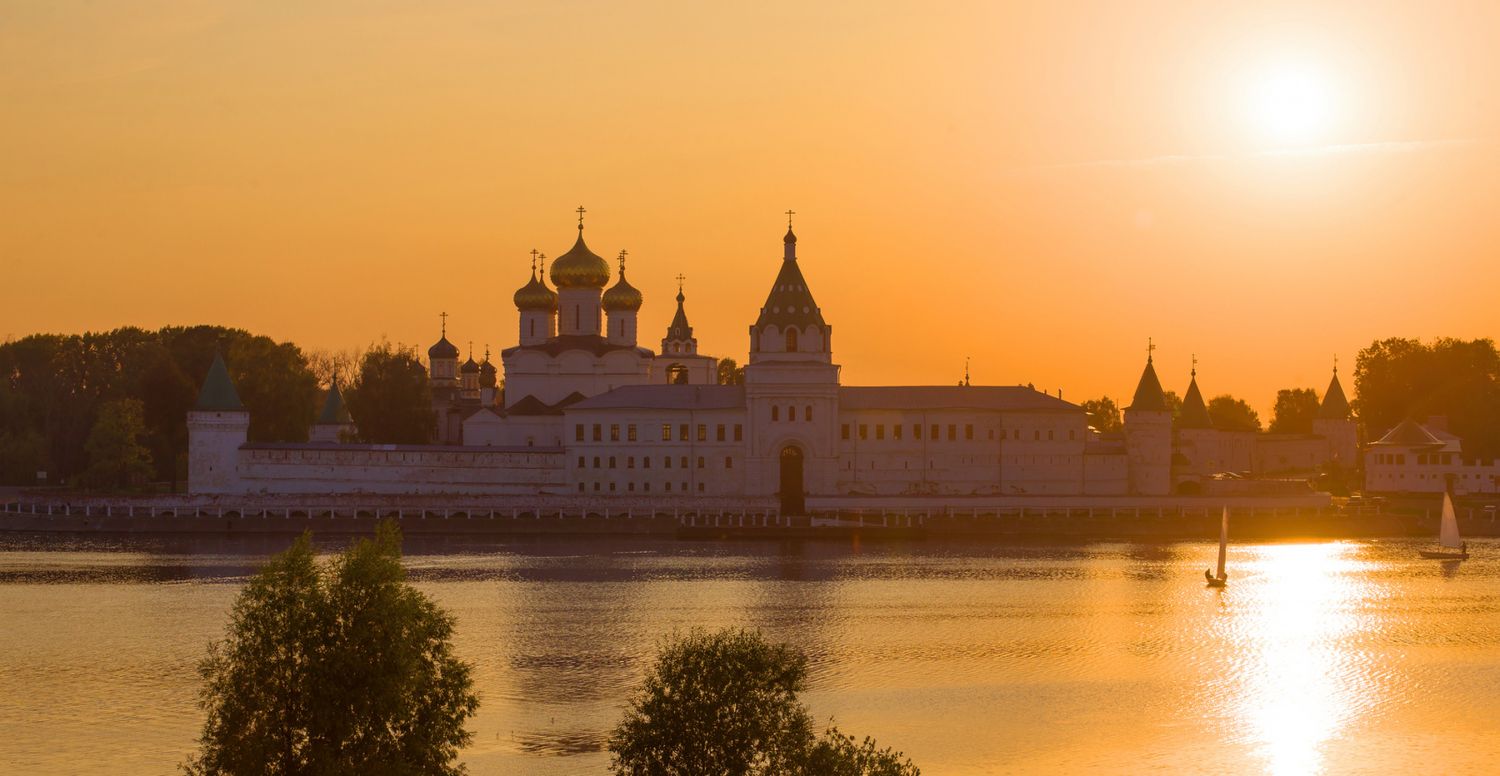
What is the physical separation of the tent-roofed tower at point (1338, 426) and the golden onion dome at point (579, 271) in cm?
4397

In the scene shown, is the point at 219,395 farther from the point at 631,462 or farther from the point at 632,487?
the point at 632,487

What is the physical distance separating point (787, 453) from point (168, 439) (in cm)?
2564

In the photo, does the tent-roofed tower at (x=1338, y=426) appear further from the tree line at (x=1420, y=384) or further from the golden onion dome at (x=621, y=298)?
the golden onion dome at (x=621, y=298)

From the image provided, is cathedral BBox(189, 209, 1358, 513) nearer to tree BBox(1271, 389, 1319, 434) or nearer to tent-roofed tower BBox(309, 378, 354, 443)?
tent-roofed tower BBox(309, 378, 354, 443)

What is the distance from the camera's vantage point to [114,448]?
256 ft

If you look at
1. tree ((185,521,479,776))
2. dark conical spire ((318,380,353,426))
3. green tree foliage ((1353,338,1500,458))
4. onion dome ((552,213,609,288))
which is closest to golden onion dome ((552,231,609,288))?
onion dome ((552,213,609,288))

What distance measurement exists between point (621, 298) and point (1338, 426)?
144ft

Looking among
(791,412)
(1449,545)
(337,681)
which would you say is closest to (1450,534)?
(1449,545)

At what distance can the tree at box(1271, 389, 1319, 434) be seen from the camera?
129625mm

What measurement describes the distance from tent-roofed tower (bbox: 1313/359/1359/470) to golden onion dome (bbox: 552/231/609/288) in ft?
144

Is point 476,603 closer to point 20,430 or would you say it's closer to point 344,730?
point 344,730

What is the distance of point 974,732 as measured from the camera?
32.5 m

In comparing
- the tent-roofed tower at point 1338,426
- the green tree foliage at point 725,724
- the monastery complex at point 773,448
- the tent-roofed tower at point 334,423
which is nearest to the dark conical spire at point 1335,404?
the tent-roofed tower at point 1338,426

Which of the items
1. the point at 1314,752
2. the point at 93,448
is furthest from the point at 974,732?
the point at 93,448
